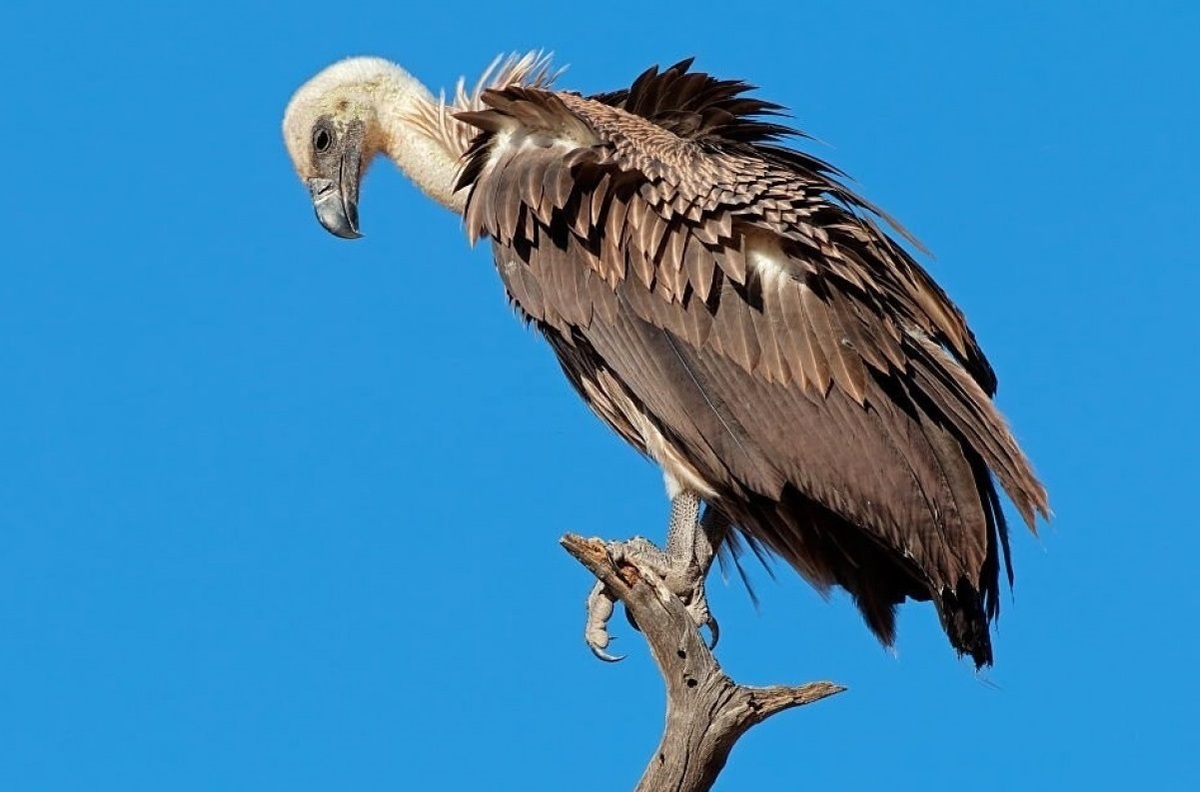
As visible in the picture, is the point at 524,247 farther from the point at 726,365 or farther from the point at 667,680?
the point at 667,680

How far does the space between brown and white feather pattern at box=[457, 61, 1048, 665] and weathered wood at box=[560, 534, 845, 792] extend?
79cm

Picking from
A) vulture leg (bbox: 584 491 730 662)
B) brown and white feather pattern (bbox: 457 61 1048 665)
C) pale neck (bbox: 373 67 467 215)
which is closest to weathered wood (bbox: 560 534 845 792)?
vulture leg (bbox: 584 491 730 662)

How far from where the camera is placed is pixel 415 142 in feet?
33.2

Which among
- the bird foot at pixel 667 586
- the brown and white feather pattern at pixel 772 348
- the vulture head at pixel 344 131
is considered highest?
the vulture head at pixel 344 131

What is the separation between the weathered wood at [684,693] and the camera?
7395 millimetres

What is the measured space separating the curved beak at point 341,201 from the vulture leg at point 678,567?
8.82ft

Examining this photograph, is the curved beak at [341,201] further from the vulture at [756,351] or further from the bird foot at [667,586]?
the bird foot at [667,586]

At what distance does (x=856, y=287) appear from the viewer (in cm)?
826

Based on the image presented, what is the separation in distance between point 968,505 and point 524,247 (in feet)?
7.22

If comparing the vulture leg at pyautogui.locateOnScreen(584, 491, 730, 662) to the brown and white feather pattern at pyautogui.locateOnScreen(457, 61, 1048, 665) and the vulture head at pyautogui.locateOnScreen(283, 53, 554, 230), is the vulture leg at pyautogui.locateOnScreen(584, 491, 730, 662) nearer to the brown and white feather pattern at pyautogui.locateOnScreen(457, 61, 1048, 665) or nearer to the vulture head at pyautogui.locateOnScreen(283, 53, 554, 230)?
the brown and white feather pattern at pyautogui.locateOnScreen(457, 61, 1048, 665)

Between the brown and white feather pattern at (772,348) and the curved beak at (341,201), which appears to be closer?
the brown and white feather pattern at (772,348)

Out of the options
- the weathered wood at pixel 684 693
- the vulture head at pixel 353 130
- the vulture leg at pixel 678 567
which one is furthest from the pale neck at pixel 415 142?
the weathered wood at pixel 684 693

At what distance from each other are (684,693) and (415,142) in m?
3.73

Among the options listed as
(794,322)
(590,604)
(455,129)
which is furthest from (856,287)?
(455,129)
